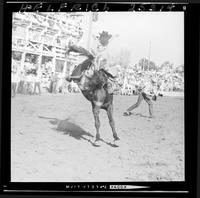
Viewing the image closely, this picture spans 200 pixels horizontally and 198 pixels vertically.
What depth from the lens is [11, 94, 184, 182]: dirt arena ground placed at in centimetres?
197

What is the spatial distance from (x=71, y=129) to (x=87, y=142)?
0.13 metres

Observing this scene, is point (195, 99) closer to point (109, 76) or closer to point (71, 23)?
point (109, 76)

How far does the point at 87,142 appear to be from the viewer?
1.99m

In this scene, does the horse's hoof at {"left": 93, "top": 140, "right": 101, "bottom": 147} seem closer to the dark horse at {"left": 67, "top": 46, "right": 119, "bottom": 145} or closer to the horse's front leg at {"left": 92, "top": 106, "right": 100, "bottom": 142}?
the horse's front leg at {"left": 92, "top": 106, "right": 100, "bottom": 142}

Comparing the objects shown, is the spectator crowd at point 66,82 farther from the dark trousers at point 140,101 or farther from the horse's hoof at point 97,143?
the horse's hoof at point 97,143

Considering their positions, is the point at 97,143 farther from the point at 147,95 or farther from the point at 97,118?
the point at 147,95

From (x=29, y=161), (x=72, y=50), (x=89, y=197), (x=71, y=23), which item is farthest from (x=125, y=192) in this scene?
(x=71, y=23)

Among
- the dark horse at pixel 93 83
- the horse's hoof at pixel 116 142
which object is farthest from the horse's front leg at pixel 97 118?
the horse's hoof at pixel 116 142

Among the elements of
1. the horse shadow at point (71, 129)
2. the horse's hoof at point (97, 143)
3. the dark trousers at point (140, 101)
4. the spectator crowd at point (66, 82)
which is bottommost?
the horse's hoof at point (97, 143)

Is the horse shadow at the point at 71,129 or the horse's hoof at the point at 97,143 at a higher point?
the horse shadow at the point at 71,129

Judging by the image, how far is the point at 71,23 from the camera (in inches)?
80.0

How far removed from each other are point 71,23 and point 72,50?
6.6 inches

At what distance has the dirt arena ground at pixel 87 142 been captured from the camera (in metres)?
1.97

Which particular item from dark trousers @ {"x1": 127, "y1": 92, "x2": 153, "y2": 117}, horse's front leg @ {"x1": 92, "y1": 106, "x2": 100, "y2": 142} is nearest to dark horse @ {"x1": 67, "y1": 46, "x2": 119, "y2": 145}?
horse's front leg @ {"x1": 92, "y1": 106, "x2": 100, "y2": 142}
